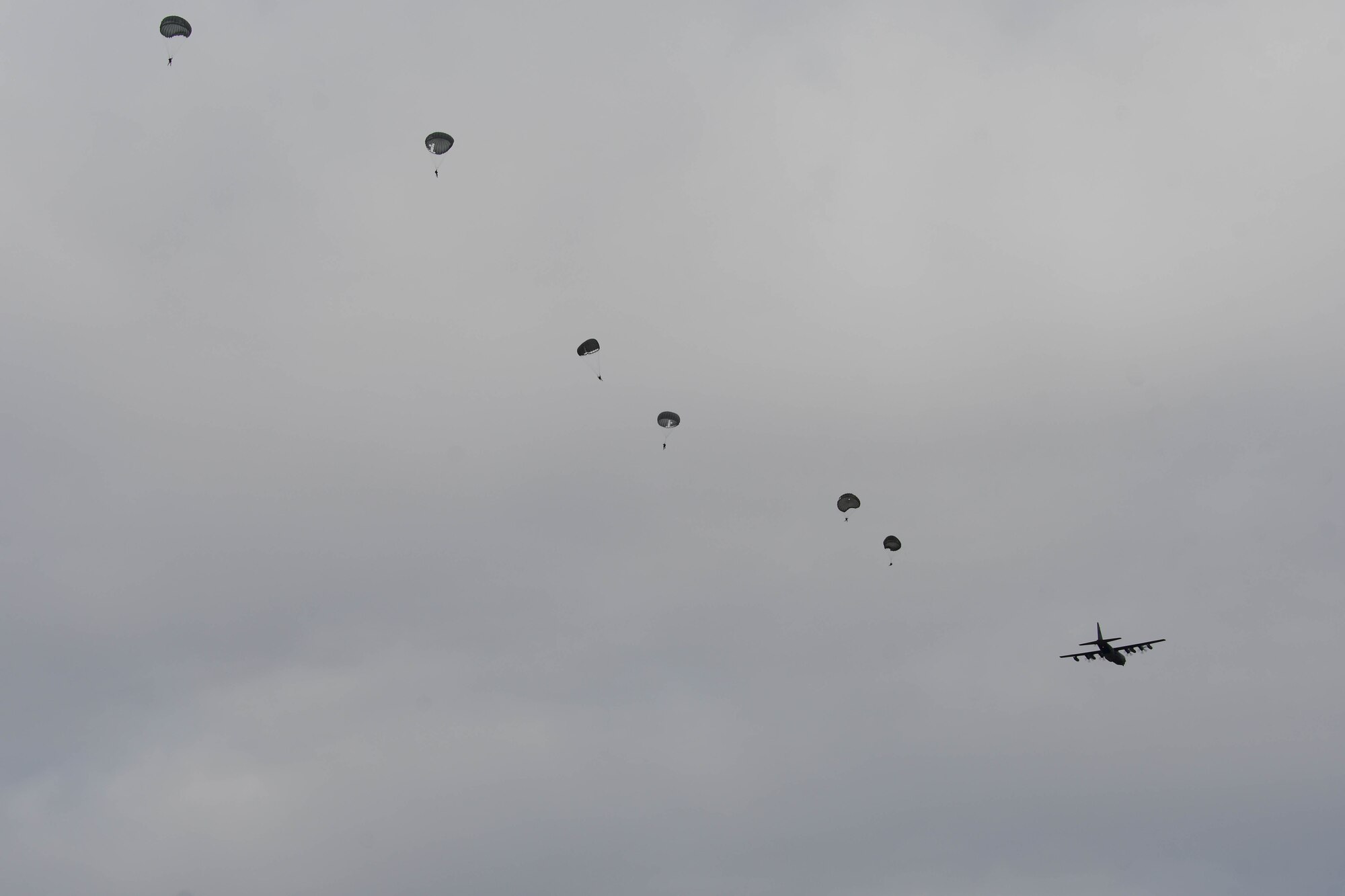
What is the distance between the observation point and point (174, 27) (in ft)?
276

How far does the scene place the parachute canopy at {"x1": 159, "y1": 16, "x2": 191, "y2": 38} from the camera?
83.4 meters

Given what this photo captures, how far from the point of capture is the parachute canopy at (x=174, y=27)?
83.4 meters

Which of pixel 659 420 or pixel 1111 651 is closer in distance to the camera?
pixel 659 420

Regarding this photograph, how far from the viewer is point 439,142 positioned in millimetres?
90188

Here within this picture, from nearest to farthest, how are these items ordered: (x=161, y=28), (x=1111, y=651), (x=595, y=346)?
(x=161, y=28) < (x=595, y=346) < (x=1111, y=651)

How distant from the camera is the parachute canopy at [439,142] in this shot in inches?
3524

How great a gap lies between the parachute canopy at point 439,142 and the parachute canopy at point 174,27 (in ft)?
70.7

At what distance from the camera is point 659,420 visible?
329 ft

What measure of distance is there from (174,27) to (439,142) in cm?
2314

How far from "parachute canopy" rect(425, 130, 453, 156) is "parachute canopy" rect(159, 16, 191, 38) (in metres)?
21.6

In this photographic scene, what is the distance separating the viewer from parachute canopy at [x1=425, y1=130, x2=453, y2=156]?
8950cm

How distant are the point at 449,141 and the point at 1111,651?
9649 centimetres

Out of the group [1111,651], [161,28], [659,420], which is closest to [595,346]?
[659,420]

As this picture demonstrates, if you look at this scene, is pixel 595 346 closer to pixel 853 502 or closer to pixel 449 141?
pixel 449 141
